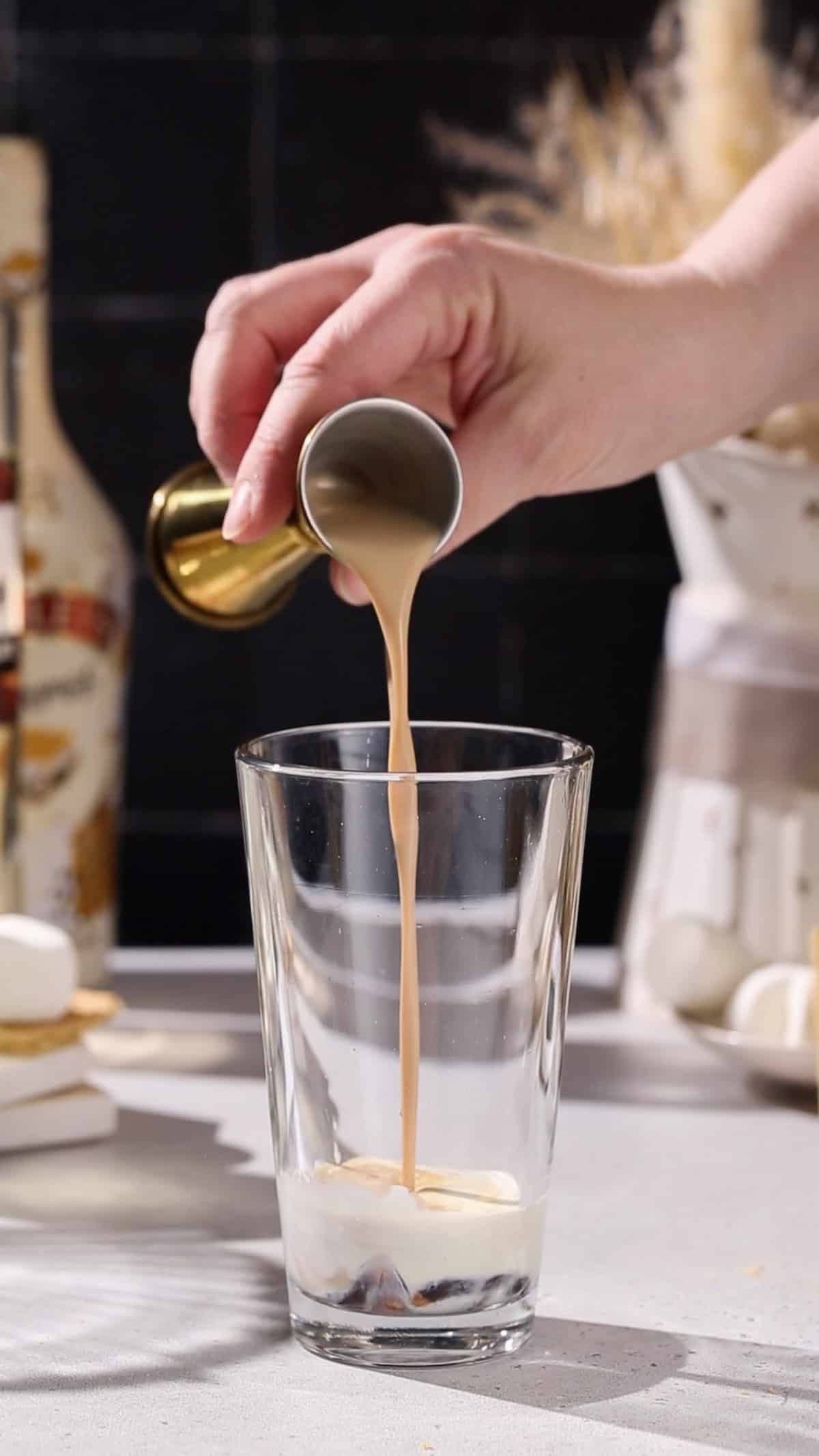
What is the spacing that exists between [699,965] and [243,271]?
98 centimetres

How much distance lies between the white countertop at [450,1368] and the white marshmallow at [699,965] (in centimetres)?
4

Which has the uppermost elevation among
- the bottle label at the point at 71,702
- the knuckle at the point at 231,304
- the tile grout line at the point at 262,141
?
the tile grout line at the point at 262,141

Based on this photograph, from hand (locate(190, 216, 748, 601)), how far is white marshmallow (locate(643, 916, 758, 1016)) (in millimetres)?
255

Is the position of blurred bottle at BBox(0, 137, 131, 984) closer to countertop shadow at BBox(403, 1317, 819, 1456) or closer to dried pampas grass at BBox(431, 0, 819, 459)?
dried pampas grass at BBox(431, 0, 819, 459)

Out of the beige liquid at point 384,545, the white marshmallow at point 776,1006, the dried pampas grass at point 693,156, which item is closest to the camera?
the beige liquid at point 384,545

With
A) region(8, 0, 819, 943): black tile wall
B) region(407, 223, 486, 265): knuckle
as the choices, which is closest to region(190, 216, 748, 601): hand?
region(407, 223, 486, 265): knuckle

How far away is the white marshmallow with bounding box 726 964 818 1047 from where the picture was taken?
0.87 m

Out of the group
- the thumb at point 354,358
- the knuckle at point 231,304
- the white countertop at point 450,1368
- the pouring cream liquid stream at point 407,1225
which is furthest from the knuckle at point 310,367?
the white countertop at point 450,1368

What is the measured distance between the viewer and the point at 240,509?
0.66 metres

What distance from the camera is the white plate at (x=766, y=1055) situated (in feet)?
2.67

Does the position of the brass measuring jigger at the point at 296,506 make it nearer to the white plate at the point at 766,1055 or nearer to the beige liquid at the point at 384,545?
the beige liquid at the point at 384,545

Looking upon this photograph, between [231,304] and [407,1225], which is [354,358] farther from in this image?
[407,1225]

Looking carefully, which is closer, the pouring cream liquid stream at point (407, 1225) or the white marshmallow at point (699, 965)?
the pouring cream liquid stream at point (407, 1225)

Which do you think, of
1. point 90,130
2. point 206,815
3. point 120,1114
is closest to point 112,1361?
point 120,1114
